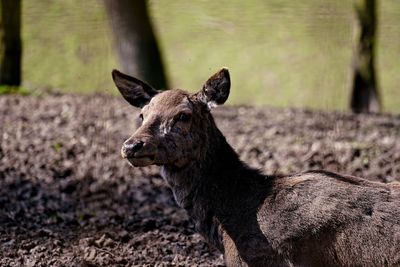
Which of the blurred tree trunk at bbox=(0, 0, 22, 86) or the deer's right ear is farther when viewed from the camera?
the blurred tree trunk at bbox=(0, 0, 22, 86)

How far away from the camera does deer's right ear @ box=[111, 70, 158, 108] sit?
635cm

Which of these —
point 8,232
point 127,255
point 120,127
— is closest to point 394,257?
point 127,255

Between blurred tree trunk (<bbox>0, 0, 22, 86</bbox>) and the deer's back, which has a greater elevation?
the deer's back

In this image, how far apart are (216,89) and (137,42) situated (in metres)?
6.97

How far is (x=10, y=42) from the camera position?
42.5 ft

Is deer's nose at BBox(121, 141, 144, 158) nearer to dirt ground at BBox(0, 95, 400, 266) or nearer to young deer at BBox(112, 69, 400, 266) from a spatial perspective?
young deer at BBox(112, 69, 400, 266)

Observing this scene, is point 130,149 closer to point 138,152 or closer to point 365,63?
point 138,152

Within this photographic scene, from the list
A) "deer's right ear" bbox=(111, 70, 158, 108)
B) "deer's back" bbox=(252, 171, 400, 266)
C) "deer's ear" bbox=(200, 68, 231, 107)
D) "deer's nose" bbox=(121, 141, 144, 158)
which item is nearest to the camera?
"deer's back" bbox=(252, 171, 400, 266)

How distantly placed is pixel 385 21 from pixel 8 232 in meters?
11.5

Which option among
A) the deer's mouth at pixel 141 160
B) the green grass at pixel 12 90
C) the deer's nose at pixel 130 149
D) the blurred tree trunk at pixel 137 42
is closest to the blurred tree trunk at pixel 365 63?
the blurred tree trunk at pixel 137 42

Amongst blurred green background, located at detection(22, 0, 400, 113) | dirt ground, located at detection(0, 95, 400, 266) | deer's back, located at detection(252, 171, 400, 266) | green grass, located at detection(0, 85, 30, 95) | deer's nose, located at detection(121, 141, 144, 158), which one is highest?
deer's nose, located at detection(121, 141, 144, 158)

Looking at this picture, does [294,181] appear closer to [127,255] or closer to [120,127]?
[127,255]

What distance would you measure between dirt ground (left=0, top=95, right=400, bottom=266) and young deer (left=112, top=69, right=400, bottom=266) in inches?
28.9

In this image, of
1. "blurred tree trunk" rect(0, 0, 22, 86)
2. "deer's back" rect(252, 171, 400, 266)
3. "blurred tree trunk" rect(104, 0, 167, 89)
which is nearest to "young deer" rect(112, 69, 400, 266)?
"deer's back" rect(252, 171, 400, 266)
